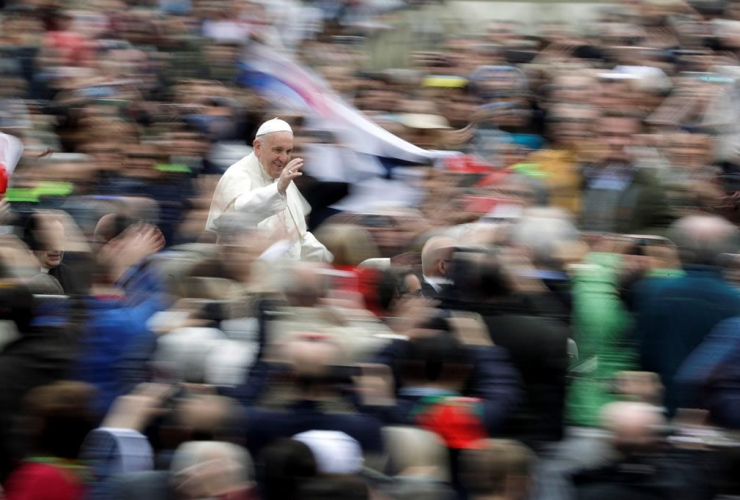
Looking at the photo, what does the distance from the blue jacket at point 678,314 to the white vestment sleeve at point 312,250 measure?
1.91 metres

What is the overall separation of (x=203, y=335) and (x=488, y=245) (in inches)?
64.6

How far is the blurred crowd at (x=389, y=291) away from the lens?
6020 mm

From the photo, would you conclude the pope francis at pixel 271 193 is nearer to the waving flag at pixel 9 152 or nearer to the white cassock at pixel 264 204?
the white cassock at pixel 264 204

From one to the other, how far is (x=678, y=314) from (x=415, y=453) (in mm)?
1864

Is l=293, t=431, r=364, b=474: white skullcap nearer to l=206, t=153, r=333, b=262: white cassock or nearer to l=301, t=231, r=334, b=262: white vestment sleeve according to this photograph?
l=301, t=231, r=334, b=262: white vestment sleeve

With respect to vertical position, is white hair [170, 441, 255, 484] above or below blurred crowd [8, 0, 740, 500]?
below

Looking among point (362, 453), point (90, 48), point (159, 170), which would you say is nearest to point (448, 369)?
point (362, 453)

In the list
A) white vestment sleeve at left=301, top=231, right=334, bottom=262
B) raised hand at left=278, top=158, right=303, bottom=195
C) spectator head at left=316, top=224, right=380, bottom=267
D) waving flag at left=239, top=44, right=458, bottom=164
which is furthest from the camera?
waving flag at left=239, top=44, right=458, bottom=164

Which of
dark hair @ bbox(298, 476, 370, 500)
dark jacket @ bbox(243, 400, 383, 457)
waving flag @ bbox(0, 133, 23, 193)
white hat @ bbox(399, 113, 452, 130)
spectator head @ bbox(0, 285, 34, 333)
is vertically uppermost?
white hat @ bbox(399, 113, 452, 130)

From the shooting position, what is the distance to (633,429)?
6.00m

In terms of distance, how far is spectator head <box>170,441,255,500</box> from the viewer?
18.3 feet

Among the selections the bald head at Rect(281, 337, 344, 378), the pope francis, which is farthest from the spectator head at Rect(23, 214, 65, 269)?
the bald head at Rect(281, 337, 344, 378)

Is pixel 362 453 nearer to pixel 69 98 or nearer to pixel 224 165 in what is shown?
pixel 224 165

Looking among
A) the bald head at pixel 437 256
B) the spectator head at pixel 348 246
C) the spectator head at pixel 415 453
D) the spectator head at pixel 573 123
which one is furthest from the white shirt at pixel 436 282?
the spectator head at pixel 573 123
